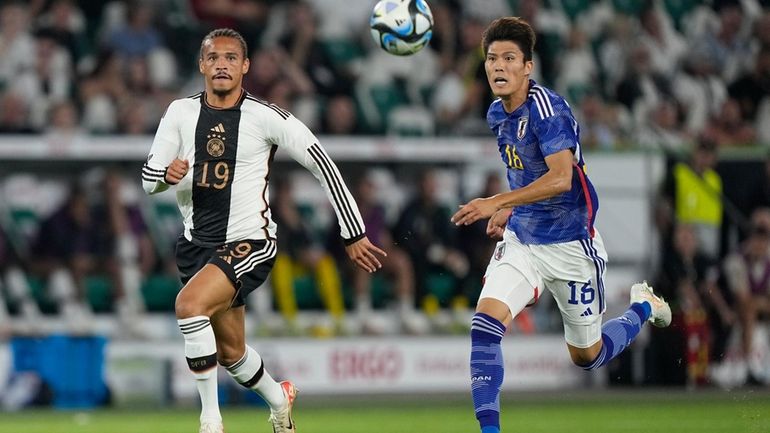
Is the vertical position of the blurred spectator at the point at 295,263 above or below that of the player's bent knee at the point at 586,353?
above

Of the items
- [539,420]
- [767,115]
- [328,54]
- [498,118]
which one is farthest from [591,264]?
[767,115]

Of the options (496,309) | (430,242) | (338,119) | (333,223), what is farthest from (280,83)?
(496,309)

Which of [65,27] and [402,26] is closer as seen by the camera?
[402,26]

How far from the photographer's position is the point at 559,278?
816 centimetres

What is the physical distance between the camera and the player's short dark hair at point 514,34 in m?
7.94

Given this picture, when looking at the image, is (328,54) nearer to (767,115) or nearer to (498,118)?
(767,115)

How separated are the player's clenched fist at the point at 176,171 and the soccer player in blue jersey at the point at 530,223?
1751mm

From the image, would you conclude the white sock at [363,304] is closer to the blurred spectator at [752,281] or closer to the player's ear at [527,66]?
the blurred spectator at [752,281]

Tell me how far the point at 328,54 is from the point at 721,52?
575 centimetres

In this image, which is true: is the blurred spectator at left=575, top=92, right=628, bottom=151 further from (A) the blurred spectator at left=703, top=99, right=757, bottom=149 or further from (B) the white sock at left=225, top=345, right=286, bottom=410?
(B) the white sock at left=225, top=345, right=286, bottom=410

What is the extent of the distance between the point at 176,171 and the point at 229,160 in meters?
0.53

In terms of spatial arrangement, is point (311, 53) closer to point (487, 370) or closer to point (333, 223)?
point (333, 223)

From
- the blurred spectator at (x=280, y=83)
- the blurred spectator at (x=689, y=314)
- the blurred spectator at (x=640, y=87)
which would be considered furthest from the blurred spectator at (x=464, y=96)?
the blurred spectator at (x=689, y=314)

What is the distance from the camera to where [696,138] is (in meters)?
16.9
